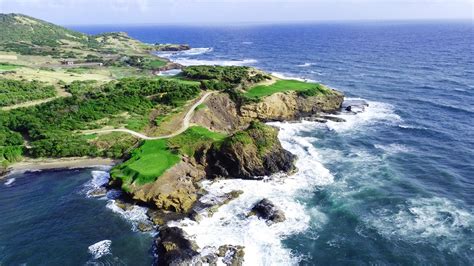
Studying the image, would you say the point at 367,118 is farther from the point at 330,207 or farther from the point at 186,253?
the point at 186,253

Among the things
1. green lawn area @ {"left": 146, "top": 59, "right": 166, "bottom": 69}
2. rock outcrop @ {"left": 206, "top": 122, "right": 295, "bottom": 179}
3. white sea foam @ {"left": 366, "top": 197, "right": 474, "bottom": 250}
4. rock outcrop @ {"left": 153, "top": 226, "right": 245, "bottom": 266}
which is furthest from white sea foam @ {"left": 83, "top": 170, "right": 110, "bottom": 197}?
green lawn area @ {"left": 146, "top": 59, "right": 166, "bottom": 69}

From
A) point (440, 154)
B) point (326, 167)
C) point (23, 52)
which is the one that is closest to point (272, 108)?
point (326, 167)

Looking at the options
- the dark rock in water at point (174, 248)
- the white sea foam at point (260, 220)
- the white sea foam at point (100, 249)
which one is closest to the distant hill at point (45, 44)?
the white sea foam at point (260, 220)

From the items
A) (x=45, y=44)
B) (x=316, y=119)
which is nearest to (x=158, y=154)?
(x=316, y=119)

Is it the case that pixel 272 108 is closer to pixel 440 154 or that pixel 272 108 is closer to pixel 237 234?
pixel 440 154

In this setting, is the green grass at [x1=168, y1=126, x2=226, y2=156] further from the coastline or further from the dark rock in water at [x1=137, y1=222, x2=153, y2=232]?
the dark rock in water at [x1=137, y1=222, x2=153, y2=232]
